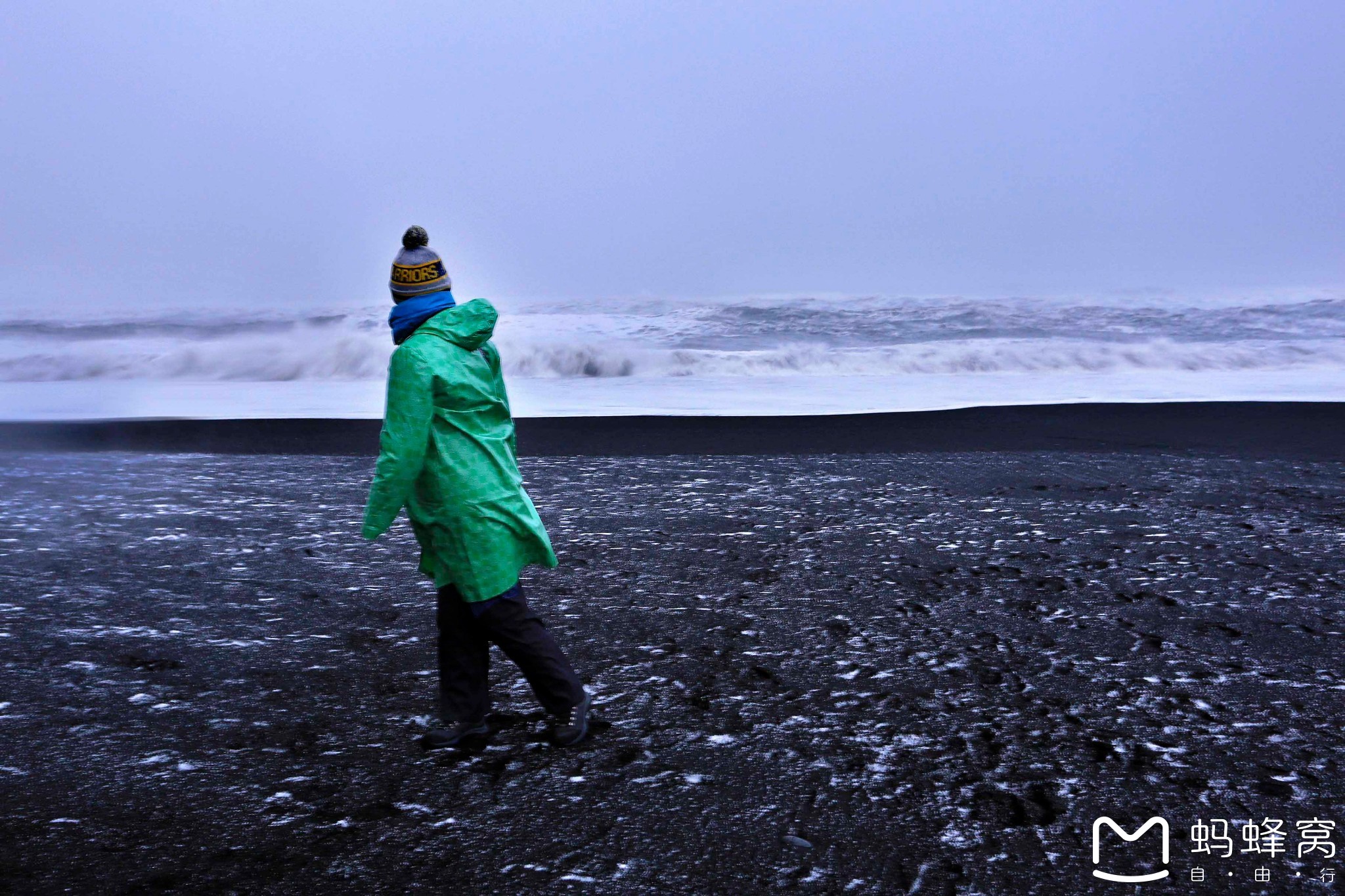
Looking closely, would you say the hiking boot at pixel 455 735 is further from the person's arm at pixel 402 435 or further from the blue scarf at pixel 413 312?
the blue scarf at pixel 413 312

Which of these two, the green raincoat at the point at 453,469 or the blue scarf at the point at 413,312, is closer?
the green raincoat at the point at 453,469

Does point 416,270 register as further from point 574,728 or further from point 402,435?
point 574,728

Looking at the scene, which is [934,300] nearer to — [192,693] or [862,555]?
[862,555]

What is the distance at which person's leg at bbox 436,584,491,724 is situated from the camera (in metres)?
3.22

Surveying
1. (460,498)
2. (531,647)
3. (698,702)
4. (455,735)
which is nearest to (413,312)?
(460,498)

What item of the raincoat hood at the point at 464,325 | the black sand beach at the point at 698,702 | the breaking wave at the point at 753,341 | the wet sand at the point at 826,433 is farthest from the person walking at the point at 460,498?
the breaking wave at the point at 753,341

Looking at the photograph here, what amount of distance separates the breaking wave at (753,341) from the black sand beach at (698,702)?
480 inches

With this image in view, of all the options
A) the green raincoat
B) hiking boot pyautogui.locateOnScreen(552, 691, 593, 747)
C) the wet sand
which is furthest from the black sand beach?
the wet sand

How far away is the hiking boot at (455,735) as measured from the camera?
3189 millimetres

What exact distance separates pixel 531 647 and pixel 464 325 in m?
0.92

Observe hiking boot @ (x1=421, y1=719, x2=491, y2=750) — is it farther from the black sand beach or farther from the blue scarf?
the blue scarf

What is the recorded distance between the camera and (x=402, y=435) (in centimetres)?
298

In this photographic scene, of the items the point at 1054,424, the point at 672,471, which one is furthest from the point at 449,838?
the point at 1054,424

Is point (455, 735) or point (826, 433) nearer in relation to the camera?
point (455, 735)
